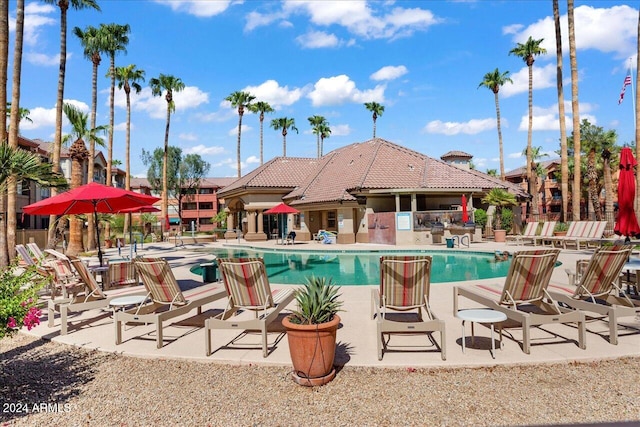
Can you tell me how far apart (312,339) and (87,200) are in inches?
335

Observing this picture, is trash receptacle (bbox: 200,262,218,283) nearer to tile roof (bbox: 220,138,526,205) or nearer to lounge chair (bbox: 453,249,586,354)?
lounge chair (bbox: 453,249,586,354)

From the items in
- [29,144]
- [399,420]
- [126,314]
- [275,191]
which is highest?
[29,144]

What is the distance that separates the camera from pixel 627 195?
32.6 feet

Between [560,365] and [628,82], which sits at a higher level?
[628,82]

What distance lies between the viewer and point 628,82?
81.4ft

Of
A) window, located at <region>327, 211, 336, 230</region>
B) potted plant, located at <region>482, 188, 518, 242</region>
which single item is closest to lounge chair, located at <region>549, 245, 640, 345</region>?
potted plant, located at <region>482, 188, 518, 242</region>

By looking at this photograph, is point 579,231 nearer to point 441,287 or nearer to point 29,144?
point 441,287

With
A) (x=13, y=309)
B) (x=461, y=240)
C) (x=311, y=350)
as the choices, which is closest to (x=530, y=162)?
(x=461, y=240)

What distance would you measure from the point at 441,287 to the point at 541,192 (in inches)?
2557

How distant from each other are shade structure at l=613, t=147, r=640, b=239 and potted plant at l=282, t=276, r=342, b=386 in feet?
31.6

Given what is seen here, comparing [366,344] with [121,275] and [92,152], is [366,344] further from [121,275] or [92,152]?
[92,152]

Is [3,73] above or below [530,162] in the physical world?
below

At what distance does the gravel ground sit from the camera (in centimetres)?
355

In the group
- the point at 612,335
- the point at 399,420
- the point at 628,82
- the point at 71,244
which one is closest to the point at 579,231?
the point at 628,82
